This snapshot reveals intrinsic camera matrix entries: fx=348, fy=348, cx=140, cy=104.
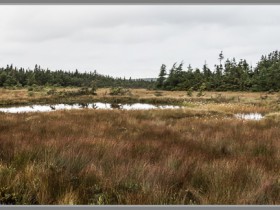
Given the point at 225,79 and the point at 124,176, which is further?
the point at 225,79

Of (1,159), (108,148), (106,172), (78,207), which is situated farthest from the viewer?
(108,148)

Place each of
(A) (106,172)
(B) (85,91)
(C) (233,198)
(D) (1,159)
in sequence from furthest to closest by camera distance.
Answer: (B) (85,91)
(D) (1,159)
(A) (106,172)
(C) (233,198)

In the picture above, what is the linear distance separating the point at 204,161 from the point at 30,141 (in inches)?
138

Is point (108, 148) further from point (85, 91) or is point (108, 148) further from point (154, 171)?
point (85, 91)

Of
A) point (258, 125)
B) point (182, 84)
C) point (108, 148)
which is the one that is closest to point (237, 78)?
point (182, 84)

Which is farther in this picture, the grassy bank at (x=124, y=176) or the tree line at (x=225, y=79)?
the tree line at (x=225, y=79)

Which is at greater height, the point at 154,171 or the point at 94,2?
the point at 94,2

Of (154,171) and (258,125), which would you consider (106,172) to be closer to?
(154,171)

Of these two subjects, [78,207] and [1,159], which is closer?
[78,207]

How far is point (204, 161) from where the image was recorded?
598 cm

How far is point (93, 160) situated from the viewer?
5.89m

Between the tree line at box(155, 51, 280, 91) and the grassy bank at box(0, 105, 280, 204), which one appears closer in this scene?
the grassy bank at box(0, 105, 280, 204)

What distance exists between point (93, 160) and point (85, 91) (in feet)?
183

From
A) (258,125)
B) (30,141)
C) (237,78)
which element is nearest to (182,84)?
(237,78)
